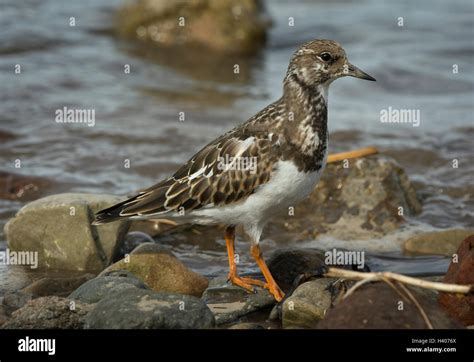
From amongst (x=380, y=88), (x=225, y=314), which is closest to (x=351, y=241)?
(x=225, y=314)

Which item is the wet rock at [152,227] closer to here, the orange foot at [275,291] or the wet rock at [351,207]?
the wet rock at [351,207]

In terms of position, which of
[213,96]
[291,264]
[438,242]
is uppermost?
[213,96]

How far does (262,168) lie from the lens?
23.3ft

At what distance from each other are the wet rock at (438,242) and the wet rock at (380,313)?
2.74 meters

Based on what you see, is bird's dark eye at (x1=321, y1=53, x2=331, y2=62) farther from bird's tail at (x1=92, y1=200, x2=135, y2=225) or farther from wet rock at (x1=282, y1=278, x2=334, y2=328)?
bird's tail at (x1=92, y1=200, x2=135, y2=225)

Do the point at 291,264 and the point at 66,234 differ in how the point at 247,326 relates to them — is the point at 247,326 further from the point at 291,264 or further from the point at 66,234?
the point at 66,234

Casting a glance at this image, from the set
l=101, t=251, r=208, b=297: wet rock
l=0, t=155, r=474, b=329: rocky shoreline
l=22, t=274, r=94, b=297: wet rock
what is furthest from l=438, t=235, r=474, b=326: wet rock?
l=22, t=274, r=94, b=297: wet rock

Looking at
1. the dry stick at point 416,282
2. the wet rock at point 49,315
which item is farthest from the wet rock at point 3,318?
the dry stick at point 416,282

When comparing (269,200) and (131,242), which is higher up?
(269,200)

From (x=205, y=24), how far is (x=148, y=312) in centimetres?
1089

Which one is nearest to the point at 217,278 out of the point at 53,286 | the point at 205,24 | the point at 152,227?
the point at 53,286

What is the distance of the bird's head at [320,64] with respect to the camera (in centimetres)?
740

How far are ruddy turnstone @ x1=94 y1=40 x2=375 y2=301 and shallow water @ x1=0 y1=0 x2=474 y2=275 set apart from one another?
1.17 m

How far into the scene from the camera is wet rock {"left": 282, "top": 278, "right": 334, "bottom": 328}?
650 centimetres
